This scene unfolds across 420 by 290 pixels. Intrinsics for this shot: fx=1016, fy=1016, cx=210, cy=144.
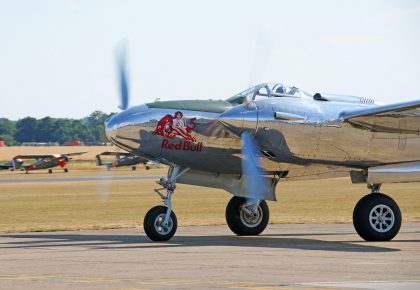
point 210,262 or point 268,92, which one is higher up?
point 268,92

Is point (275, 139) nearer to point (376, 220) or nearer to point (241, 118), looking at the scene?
point (241, 118)

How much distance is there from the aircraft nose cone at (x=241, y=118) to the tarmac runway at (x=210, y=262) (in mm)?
2569

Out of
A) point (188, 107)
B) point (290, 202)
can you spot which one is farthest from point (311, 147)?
point (290, 202)

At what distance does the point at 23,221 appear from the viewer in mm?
34469

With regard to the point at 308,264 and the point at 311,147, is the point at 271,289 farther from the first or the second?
the point at 311,147

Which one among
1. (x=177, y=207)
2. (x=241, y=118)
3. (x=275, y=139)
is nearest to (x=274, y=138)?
(x=275, y=139)

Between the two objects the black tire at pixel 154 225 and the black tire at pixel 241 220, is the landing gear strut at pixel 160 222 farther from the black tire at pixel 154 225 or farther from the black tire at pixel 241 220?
the black tire at pixel 241 220

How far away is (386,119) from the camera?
2267 centimetres

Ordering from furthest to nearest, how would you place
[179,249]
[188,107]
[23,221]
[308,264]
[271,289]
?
[23,221], [188,107], [179,249], [308,264], [271,289]

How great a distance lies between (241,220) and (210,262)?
309 inches

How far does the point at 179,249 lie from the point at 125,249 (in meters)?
1.17

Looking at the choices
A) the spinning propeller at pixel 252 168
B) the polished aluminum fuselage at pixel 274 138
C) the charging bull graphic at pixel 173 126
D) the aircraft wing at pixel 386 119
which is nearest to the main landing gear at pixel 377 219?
the polished aluminum fuselage at pixel 274 138

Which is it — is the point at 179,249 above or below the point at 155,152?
below

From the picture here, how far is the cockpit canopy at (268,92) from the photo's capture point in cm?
2325
